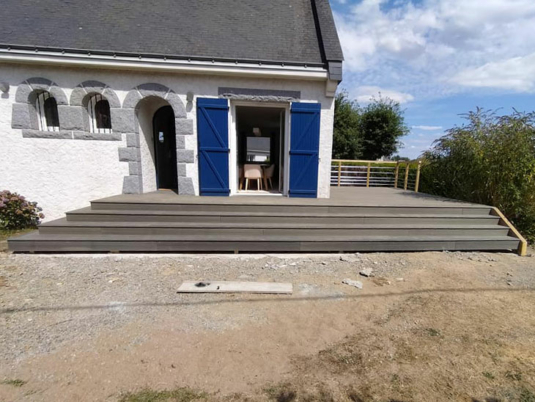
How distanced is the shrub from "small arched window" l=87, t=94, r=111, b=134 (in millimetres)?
8500

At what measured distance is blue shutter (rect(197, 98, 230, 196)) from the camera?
5684 mm

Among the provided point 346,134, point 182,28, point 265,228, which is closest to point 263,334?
point 265,228

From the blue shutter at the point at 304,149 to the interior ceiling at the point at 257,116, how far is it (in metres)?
1.48

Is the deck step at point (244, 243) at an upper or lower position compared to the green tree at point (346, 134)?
lower

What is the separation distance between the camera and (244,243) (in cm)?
438

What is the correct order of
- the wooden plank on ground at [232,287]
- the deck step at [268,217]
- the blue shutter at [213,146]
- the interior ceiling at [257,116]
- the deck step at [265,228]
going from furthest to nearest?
the interior ceiling at [257,116] < the blue shutter at [213,146] < the deck step at [268,217] < the deck step at [265,228] < the wooden plank on ground at [232,287]

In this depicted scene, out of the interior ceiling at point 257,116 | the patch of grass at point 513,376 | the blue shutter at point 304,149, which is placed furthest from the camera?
the interior ceiling at point 257,116

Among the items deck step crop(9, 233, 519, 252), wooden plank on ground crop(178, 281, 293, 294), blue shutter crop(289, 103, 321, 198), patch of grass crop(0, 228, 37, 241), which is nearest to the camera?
wooden plank on ground crop(178, 281, 293, 294)

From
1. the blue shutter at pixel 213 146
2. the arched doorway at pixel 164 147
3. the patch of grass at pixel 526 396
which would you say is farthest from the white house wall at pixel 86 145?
the patch of grass at pixel 526 396

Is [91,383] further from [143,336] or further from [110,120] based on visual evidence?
[110,120]

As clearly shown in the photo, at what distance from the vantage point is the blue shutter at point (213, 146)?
568 cm

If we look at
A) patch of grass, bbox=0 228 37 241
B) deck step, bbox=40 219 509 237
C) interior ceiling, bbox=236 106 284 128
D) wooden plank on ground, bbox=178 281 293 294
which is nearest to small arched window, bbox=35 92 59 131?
patch of grass, bbox=0 228 37 241

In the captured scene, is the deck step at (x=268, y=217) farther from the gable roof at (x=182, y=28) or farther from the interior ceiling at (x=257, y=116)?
the interior ceiling at (x=257, y=116)

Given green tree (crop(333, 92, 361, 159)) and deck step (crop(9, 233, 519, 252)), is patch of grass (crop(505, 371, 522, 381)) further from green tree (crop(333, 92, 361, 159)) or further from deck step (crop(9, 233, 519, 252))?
green tree (crop(333, 92, 361, 159))
